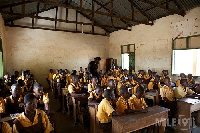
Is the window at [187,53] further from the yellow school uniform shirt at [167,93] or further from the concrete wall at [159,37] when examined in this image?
the yellow school uniform shirt at [167,93]

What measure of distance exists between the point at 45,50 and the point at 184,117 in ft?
34.2

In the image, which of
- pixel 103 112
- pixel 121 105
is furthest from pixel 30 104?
pixel 121 105

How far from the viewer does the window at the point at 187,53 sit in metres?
7.63

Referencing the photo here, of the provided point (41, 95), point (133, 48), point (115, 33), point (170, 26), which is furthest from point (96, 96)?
point (115, 33)

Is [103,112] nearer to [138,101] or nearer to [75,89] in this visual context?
[138,101]

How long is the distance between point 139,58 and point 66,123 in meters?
7.94

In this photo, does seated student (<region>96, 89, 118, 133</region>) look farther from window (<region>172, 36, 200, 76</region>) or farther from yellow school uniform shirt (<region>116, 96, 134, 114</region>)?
window (<region>172, 36, 200, 76</region>)

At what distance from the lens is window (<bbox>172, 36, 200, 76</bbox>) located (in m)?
7.63

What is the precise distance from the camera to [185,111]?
391 centimetres

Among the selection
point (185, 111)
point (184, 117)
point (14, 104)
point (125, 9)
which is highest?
point (125, 9)

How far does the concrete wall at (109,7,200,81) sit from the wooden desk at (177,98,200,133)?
17.1 ft

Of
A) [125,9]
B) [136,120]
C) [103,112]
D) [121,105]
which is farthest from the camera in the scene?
[125,9]

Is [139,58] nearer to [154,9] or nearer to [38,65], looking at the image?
[154,9]

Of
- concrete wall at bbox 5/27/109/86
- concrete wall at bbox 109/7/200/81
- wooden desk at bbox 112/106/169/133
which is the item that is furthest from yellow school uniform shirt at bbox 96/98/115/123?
concrete wall at bbox 5/27/109/86
